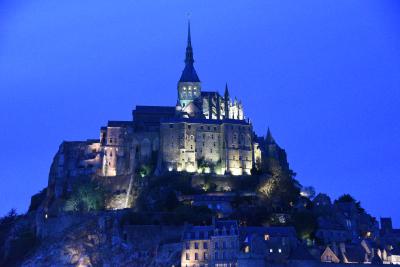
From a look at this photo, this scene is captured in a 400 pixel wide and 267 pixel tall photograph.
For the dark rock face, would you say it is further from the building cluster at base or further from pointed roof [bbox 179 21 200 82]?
pointed roof [bbox 179 21 200 82]

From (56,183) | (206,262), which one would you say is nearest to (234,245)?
(206,262)

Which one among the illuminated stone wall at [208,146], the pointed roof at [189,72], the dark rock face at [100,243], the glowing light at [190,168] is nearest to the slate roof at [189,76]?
the pointed roof at [189,72]

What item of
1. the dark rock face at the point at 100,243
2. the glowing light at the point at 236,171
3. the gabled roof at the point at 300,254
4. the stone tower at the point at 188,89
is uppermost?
the stone tower at the point at 188,89

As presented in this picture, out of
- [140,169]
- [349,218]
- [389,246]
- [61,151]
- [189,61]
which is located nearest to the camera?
[389,246]

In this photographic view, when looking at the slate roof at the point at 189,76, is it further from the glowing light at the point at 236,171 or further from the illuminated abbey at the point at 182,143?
the glowing light at the point at 236,171

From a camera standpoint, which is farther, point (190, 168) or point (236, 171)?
point (236, 171)

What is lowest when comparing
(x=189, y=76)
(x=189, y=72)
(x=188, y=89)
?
(x=188, y=89)

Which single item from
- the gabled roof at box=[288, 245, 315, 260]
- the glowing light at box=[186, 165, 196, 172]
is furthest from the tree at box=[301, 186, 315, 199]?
the gabled roof at box=[288, 245, 315, 260]

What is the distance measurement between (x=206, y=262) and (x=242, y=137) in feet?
120

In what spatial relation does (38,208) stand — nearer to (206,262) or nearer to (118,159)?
(118,159)

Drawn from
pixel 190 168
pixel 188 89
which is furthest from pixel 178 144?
pixel 188 89

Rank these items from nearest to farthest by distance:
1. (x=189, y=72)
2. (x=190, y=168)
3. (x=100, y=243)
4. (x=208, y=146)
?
(x=100, y=243), (x=190, y=168), (x=208, y=146), (x=189, y=72)

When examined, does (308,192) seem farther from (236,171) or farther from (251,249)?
(251,249)

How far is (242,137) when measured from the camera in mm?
103188
